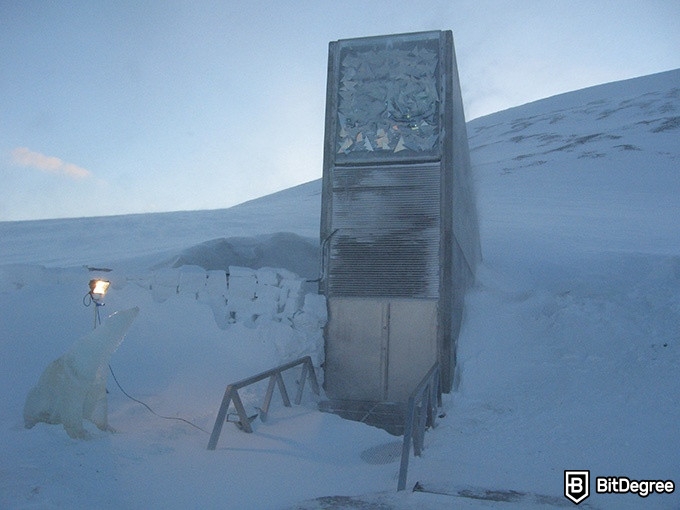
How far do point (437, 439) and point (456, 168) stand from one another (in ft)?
17.4

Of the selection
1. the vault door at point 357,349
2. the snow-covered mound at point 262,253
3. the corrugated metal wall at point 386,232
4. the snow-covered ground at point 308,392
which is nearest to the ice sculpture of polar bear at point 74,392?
the snow-covered ground at point 308,392

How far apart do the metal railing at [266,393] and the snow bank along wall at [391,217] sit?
873mm

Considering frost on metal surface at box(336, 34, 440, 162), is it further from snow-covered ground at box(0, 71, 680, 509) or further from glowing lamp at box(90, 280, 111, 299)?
glowing lamp at box(90, 280, 111, 299)

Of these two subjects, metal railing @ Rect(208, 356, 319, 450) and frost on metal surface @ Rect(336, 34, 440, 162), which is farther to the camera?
frost on metal surface @ Rect(336, 34, 440, 162)

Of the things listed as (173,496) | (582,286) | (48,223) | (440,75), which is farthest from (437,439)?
(48,223)

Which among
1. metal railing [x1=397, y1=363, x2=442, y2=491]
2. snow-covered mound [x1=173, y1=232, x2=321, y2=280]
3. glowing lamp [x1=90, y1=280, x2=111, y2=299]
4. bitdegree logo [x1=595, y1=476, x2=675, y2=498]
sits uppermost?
snow-covered mound [x1=173, y1=232, x2=321, y2=280]

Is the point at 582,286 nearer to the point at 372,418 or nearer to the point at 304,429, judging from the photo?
the point at 372,418

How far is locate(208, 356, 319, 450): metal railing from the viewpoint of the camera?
6914 millimetres

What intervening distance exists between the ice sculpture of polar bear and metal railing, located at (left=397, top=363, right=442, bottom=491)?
3.46m

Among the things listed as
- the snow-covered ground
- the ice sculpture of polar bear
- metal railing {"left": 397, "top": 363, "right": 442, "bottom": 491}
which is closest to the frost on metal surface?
the snow-covered ground

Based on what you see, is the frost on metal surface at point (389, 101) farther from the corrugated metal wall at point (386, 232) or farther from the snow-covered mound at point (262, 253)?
the snow-covered mound at point (262, 253)

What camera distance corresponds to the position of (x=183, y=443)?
691 cm

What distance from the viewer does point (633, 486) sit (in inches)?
249

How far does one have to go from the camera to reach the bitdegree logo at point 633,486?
6.14 m
